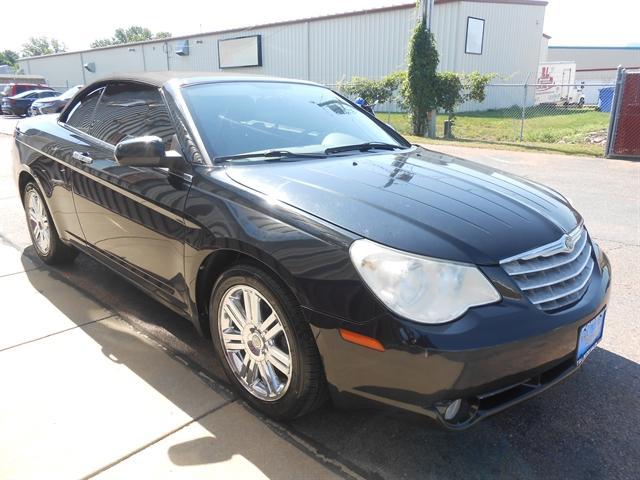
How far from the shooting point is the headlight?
6.35ft

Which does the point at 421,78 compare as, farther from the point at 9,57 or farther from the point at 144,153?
the point at 9,57

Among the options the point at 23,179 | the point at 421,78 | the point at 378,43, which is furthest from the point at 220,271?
the point at 378,43

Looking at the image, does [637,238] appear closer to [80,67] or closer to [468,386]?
[468,386]

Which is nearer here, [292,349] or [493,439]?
[292,349]

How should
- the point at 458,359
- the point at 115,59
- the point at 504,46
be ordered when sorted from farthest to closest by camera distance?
the point at 115,59 → the point at 504,46 → the point at 458,359

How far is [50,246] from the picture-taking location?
A: 173 inches

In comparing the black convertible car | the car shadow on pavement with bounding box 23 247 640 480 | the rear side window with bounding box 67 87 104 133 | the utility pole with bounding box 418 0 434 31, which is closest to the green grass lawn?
the utility pole with bounding box 418 0 434 31

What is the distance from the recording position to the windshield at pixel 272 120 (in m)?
2.95

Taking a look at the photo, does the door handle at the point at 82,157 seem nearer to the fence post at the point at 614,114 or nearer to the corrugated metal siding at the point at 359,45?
the fence post at the point at 614,114

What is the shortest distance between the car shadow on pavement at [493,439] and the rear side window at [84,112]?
6.69 ft

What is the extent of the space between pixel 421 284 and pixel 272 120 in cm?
170

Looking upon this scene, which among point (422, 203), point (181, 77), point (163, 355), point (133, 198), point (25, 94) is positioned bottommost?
point (163, 355)

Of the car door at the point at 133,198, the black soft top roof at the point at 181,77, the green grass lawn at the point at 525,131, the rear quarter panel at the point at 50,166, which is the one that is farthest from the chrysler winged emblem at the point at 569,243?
the green grass lawn at the point at 525,131

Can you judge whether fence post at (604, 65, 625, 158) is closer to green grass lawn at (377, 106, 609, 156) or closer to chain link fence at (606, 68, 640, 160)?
chain link fence at (606, 68, 640, 160)
